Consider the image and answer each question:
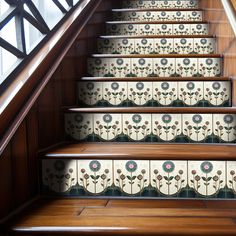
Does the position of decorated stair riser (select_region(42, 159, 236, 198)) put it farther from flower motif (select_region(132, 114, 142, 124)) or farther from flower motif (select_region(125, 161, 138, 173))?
flower motif (select_region(132, 114, 142, 124))

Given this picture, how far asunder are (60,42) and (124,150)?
0.68m

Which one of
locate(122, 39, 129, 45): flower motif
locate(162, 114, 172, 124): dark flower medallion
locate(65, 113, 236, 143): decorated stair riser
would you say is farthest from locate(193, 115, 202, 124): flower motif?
locate(122, 39, 129, 45): flower motif

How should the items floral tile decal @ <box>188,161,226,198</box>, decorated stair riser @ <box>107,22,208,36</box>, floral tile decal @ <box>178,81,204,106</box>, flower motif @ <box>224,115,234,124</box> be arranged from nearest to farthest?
floral tile decal @ <box>188,161,226,198</box> → flower motif @ <box>224,115,234,124</box> → floral tile decal @ <box>178,81,204,106</box> → decorated stair riser @ <box>107,22,208,36</box>

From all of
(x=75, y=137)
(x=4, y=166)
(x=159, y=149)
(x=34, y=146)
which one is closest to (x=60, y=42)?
(x=75, y=137)

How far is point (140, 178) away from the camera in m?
1.52

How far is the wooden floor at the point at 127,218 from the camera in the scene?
3.79 ft

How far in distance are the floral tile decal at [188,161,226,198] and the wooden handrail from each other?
2.13 feet

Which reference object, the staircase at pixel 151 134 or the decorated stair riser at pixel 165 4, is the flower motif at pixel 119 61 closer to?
the staircase at pixel 151 134

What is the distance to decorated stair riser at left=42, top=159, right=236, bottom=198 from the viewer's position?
149cm

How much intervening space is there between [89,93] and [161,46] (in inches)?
32.4

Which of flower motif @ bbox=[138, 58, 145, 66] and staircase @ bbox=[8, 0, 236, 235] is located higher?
flower motif @ bbox=[138, 58, 145, 66]

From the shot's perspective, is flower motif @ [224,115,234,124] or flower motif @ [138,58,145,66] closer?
flower motif @ [224,115,234,124]

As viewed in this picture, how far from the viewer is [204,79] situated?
2072mm

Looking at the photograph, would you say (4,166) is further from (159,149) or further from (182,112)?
(182,112)
